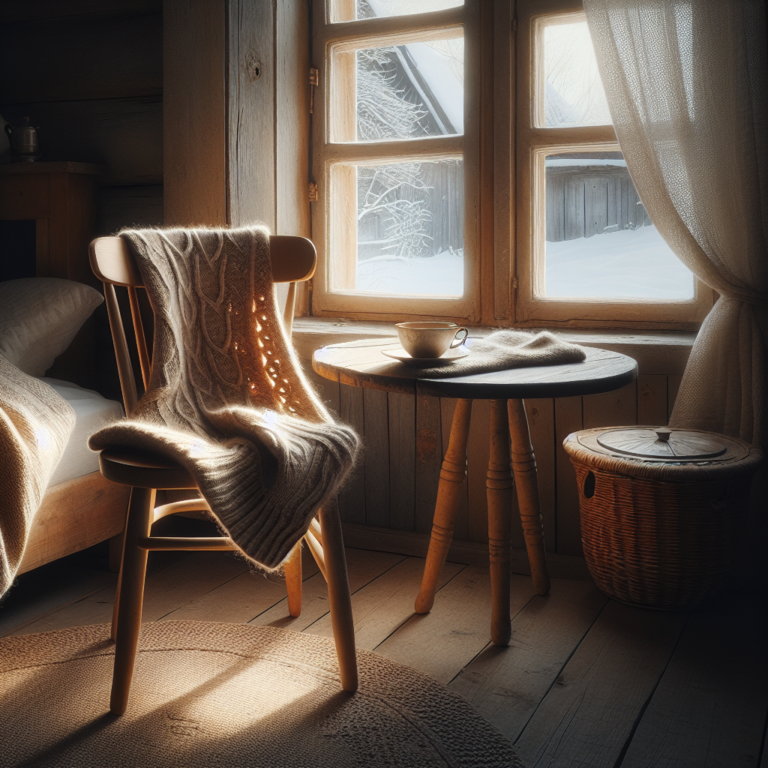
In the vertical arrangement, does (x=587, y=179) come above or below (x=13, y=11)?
below

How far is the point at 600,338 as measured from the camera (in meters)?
2.00

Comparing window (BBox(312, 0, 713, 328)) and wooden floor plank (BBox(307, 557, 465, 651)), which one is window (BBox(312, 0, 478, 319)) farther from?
wooden floor plank (BBox(307, 557, 465, 651))

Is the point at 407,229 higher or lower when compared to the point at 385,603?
higher

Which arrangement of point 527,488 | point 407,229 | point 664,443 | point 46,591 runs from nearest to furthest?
point 664,443 → point 527,488 → point 46,591 → point 407,229

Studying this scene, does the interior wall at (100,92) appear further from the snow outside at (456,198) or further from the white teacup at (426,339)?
the white teacup at (426,339)

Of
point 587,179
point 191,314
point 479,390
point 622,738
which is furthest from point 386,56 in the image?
point 622,738

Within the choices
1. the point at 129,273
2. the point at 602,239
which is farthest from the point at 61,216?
the point at 602,239

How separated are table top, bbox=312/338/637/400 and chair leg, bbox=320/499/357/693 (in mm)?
245

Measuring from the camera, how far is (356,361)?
1.62 meters

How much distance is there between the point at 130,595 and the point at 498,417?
0.78m

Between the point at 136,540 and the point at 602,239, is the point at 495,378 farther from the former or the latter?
the point at 602,239

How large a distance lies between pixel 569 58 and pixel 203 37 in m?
0.95

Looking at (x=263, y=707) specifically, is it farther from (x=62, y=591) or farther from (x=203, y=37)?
(x=203, y=37)

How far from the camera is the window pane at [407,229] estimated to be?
2264mm
